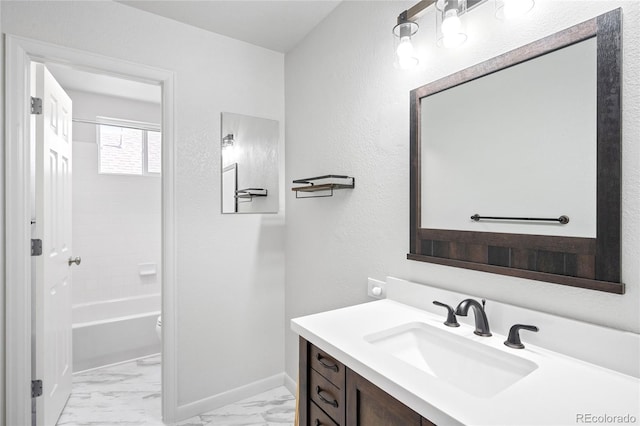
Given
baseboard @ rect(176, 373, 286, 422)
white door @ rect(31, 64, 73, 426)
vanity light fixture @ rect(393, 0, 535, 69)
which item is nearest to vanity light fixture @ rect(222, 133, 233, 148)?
white door @ rect(31, 64, 73, 426)

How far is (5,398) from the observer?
1635 millimetres

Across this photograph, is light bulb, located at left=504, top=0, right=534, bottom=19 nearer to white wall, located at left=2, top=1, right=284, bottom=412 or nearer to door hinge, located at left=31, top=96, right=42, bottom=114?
white wall, located at left=2, top=1, right=284, bottom=412

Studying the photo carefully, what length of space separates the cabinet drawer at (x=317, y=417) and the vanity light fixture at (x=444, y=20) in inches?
54.7

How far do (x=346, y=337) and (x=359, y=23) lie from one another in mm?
1579

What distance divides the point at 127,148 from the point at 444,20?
3103 millimetres

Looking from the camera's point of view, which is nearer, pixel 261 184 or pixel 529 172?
pixel 529 172

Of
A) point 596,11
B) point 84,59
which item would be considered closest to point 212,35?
point 84,59

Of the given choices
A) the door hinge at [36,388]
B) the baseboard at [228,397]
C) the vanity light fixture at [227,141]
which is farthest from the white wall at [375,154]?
the door hinge at [36,388]

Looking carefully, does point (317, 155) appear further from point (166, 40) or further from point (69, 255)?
point (69, 255)

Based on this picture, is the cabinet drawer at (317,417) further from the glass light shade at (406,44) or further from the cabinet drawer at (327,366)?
the glass light shade at (406,44)

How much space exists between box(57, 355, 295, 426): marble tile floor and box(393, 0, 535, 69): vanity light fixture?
2.13 metres

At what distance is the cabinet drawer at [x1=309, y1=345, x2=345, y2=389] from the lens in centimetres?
107

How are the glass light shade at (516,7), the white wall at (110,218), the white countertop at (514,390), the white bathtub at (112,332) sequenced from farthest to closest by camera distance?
the white wall at (110,218) < the white bathtub at (112,332) < the glass light shade at (516,7) < the white countertop at (514,390)

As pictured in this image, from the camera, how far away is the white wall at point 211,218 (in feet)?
6.43
